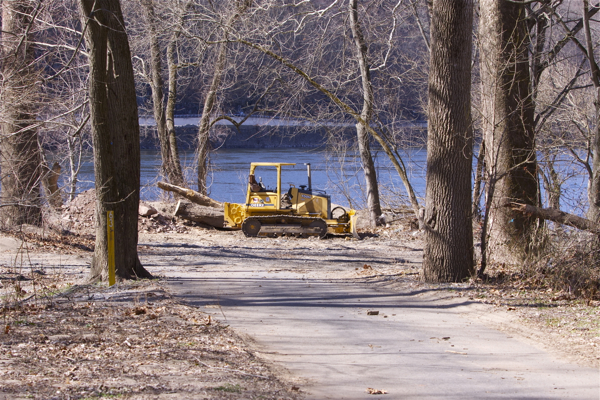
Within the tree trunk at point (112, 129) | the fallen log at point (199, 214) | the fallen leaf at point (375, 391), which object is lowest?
the fallen leaf at point (375, 391)

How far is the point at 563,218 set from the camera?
31.1 ft

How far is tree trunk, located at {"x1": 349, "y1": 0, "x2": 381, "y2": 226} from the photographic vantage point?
19.8 metres

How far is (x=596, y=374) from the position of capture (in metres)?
5.38

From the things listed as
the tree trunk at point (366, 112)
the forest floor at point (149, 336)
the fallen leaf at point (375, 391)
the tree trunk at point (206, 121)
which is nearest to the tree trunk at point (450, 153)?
the forest floor at point (149, 336)

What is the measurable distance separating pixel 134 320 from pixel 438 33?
6.63 metres

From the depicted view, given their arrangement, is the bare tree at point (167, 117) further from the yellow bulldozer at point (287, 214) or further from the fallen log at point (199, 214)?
the yellow bulldozer at point (287, 214)

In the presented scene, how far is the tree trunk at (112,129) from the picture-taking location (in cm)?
902

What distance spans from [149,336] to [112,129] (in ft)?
13.8

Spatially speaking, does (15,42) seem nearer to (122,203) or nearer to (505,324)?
(122,203)

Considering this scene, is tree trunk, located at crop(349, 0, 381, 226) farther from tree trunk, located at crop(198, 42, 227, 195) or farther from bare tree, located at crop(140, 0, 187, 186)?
bare tree, located at crop(140, 0, 187, 186)

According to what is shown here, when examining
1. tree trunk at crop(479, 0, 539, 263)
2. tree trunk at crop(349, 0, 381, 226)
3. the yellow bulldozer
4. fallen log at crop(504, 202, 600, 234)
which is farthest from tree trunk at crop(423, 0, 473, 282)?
the yellow bulldozer

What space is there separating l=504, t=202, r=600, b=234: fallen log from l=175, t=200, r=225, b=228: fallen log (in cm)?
1327

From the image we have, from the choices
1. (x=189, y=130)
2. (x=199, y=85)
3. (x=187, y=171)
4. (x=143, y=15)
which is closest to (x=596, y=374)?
(x=143, y=15)

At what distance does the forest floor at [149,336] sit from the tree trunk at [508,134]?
3.16ft
